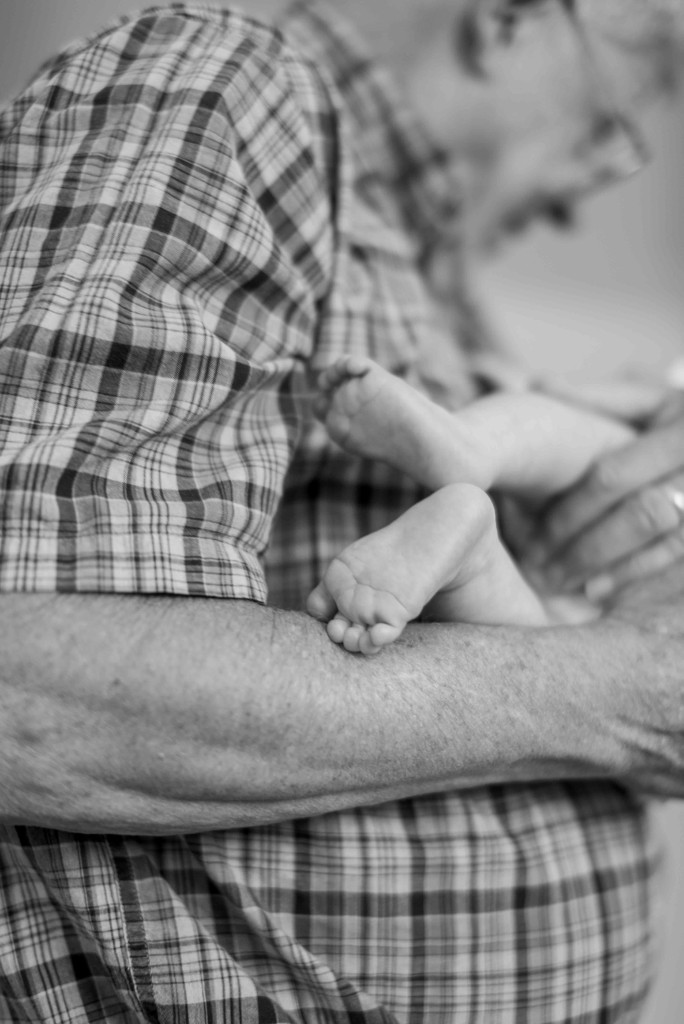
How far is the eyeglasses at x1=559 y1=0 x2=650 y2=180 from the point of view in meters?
1.01

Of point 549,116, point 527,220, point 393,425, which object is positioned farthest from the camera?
point 527,220

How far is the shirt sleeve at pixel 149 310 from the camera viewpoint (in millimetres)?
573

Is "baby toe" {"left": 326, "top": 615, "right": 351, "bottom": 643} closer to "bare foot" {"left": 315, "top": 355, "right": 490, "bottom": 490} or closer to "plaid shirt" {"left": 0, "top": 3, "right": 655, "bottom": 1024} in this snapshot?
"plaid shirt" {"left": 0, "top": 3, "right": 655, "bottom": 1024}

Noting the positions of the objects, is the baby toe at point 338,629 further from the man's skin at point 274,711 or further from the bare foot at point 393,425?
the bare foot at point 393,425

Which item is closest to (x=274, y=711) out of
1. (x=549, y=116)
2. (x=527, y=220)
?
(x=549, y=116)

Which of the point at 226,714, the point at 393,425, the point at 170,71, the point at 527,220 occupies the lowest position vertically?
the point at 226,714

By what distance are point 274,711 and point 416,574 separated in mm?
157

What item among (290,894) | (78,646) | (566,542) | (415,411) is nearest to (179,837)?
(290,894)

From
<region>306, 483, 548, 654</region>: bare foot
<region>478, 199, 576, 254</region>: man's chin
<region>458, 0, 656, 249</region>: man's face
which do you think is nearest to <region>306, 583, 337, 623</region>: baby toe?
<region>306, 483, 548, 654</region>: bare foot

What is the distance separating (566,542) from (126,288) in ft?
2.15

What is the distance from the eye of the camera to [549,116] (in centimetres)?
110

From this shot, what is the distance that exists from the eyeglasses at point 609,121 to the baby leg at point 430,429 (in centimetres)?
48

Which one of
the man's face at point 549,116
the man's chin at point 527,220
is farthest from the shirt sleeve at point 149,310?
the man's chin at point 527,220

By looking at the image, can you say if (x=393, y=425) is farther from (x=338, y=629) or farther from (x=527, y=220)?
(x=527, y=220)
